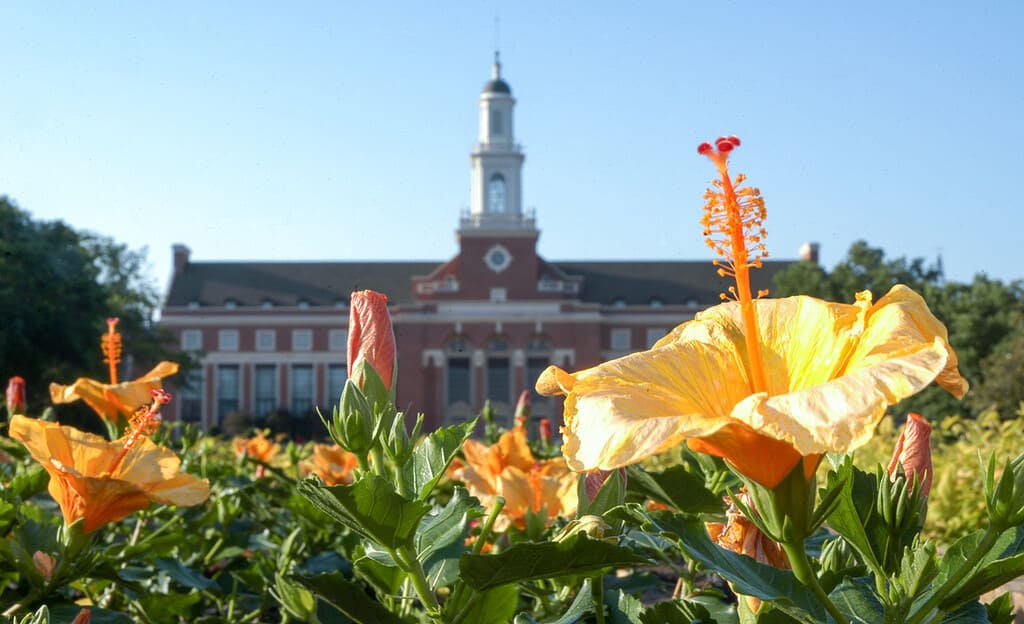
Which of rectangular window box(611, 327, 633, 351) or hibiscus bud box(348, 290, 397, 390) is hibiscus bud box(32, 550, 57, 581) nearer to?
hibiscus bud box(348, 290, 397, 390)

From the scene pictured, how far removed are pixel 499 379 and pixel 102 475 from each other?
43294 millimetres

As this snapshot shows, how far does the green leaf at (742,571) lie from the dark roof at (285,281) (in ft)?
148

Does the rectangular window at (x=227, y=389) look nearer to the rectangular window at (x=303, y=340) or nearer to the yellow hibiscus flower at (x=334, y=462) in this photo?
the rectangular window at (x=303, y=340)

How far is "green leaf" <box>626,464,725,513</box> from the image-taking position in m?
1.48

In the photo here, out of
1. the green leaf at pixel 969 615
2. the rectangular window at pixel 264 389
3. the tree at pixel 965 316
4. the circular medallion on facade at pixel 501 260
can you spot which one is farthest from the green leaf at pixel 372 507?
the rectangular window at pixel 264 389

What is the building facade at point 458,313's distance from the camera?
145ft

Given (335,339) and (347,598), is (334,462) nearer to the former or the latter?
(347,598)

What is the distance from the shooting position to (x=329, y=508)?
111 cm

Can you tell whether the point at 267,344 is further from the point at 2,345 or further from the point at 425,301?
the point at 2,345

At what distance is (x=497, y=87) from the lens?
160 feet

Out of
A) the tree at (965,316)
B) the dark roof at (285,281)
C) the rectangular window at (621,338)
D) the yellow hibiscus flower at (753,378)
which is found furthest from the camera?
the dark roof at (285,281)

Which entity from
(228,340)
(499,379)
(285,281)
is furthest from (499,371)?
(228,340)

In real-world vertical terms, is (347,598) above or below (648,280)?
below

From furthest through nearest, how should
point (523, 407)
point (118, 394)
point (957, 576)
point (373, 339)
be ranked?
point (523, 407) < point (118, 394) < point (373, 339) < point (957, 576)
